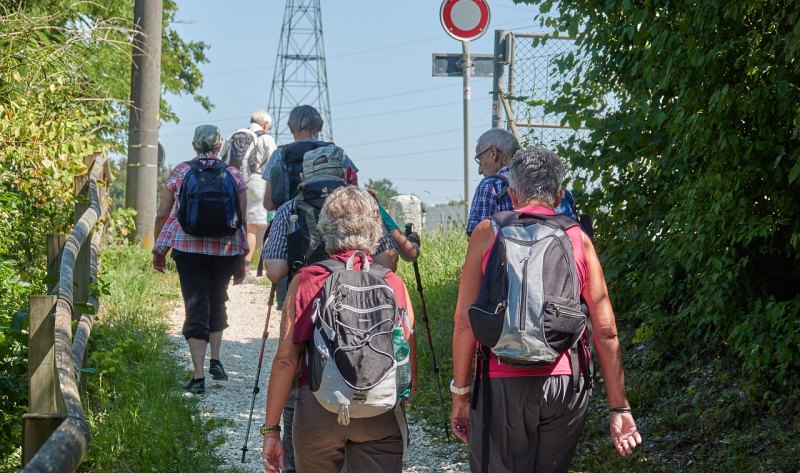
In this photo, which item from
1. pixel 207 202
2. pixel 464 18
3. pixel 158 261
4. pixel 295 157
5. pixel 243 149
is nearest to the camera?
pixel 295 157

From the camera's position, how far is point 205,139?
24.3 ft

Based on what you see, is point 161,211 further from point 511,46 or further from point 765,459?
point 765,459

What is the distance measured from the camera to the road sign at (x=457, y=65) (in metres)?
9.85

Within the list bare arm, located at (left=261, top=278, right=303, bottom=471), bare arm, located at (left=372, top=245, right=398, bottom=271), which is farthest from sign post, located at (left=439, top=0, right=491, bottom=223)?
bare arm, located at (left=261, top=278, right=303, bottom=471)

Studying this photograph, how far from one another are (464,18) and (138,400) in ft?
15.7

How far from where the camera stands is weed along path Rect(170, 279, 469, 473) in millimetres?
6227

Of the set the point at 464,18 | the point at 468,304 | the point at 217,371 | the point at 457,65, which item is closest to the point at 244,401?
the point at 217,371

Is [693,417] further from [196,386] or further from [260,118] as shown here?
[260,118]

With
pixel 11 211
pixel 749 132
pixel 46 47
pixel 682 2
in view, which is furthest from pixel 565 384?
pixel 46 47

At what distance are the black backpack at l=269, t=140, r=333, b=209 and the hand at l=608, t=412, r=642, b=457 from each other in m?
2.87

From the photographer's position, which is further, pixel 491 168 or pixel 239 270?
pixel 239 270

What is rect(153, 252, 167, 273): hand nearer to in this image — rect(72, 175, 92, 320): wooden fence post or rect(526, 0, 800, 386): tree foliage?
rect(72, 175, 92, 320): wooden fence post

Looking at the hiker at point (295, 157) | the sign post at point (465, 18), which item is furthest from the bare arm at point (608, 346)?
the sign post at point (465, 18)

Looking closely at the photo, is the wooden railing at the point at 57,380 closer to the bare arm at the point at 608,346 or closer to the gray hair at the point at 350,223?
the gray hair at the point at 350,223
